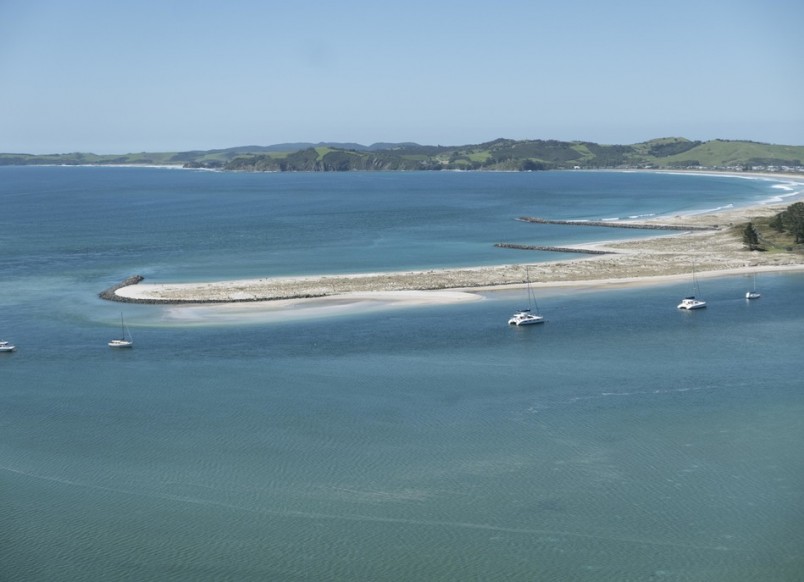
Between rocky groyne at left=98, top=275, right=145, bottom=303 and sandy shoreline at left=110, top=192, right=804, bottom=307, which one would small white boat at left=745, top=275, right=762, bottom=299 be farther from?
rocky groyne at left=98, top=275, right=145, bottom=303

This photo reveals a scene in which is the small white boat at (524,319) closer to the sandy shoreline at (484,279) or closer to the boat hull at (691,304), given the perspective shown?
the sandy shoreline at (484,279)

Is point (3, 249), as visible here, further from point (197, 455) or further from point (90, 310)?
point (197, 455)

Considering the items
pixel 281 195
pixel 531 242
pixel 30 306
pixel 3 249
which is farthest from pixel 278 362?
pixel 281 195

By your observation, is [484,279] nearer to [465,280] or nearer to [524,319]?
[465,280]

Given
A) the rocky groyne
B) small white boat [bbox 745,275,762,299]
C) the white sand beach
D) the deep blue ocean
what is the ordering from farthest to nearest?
the rocky groyne
the white sand beach
small white boat [bbox 745,275,762,299]
the deep blue ocean

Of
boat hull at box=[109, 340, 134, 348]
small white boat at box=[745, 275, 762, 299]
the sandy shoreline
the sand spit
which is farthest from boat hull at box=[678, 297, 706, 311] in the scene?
boat hull at box=[109, 340, 134, 348]

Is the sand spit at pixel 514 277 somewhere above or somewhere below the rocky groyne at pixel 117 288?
above

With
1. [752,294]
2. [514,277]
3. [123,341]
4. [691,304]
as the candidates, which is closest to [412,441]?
[123,341]

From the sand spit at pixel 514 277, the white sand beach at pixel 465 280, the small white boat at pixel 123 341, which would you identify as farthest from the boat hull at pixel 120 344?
Result: the sand spit at pixel 514 277
